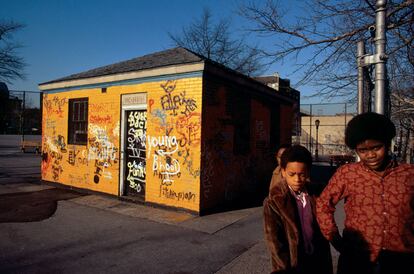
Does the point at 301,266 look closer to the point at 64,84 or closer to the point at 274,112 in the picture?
the point at 274,112

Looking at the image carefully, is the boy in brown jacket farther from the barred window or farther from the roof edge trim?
the barred window

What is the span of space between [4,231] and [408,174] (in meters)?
6.49

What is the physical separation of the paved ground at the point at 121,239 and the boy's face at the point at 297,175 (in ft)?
7.71

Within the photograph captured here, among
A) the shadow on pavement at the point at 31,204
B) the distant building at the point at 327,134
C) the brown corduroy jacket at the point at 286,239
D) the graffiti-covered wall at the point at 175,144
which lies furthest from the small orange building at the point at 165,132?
the distant building at the point at 327,134

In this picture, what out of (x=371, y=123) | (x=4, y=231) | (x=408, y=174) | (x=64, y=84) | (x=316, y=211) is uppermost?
(x=64, y=84)

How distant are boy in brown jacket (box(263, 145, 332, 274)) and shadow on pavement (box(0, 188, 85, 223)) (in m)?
6.02

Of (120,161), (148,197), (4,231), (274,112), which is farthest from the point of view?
(274,112)

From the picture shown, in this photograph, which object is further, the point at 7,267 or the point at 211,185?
the point at 211,185

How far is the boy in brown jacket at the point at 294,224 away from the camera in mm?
1989

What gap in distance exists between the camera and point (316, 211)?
7.22ft

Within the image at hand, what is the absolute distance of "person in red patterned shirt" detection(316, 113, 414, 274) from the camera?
1955 millimetres

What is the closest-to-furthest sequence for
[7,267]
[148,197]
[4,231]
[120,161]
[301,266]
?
1. [301,266]
2. [7,267]
3. [4,231]
4. [148,197]
5. [120,161]

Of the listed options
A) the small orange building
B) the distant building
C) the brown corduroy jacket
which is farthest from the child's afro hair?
the distant building

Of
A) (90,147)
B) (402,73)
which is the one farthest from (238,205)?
(402,73)
